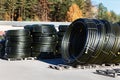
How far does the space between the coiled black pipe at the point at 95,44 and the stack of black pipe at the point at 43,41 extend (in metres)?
2.53

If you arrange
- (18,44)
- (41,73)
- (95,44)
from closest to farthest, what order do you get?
(41,73)
(95,44)
(18,44)

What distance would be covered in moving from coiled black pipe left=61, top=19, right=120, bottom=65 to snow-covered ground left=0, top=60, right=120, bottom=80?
2.68 ft

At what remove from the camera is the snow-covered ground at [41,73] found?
13.0 m

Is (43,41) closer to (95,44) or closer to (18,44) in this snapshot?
(18,44)

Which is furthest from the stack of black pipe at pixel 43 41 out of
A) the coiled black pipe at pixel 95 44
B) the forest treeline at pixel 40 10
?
the forest treeline at pixel 40 10

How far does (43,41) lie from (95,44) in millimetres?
4843

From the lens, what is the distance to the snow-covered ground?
12969 millimetres

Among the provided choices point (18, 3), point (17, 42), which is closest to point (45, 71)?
point (17, 42)

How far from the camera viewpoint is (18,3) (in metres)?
89.1

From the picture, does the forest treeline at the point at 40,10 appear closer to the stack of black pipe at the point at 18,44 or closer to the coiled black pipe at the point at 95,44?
the stack of black pipe at the point at 18,44

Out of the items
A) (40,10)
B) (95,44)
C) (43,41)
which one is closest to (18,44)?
(43,41)

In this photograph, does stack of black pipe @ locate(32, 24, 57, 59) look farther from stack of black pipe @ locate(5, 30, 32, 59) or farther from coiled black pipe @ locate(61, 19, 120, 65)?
coiled black pipe @ locate(61, 19, 120, 65)

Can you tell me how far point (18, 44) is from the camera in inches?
749

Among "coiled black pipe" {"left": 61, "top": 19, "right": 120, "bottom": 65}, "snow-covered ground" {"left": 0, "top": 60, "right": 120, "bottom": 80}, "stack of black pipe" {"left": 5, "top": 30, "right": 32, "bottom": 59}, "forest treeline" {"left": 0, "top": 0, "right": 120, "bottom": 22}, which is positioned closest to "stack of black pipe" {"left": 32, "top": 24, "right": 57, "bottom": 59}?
"stack of black pipe" {"left": 5, "top": 30, "right": 32, "bottom": 59}
